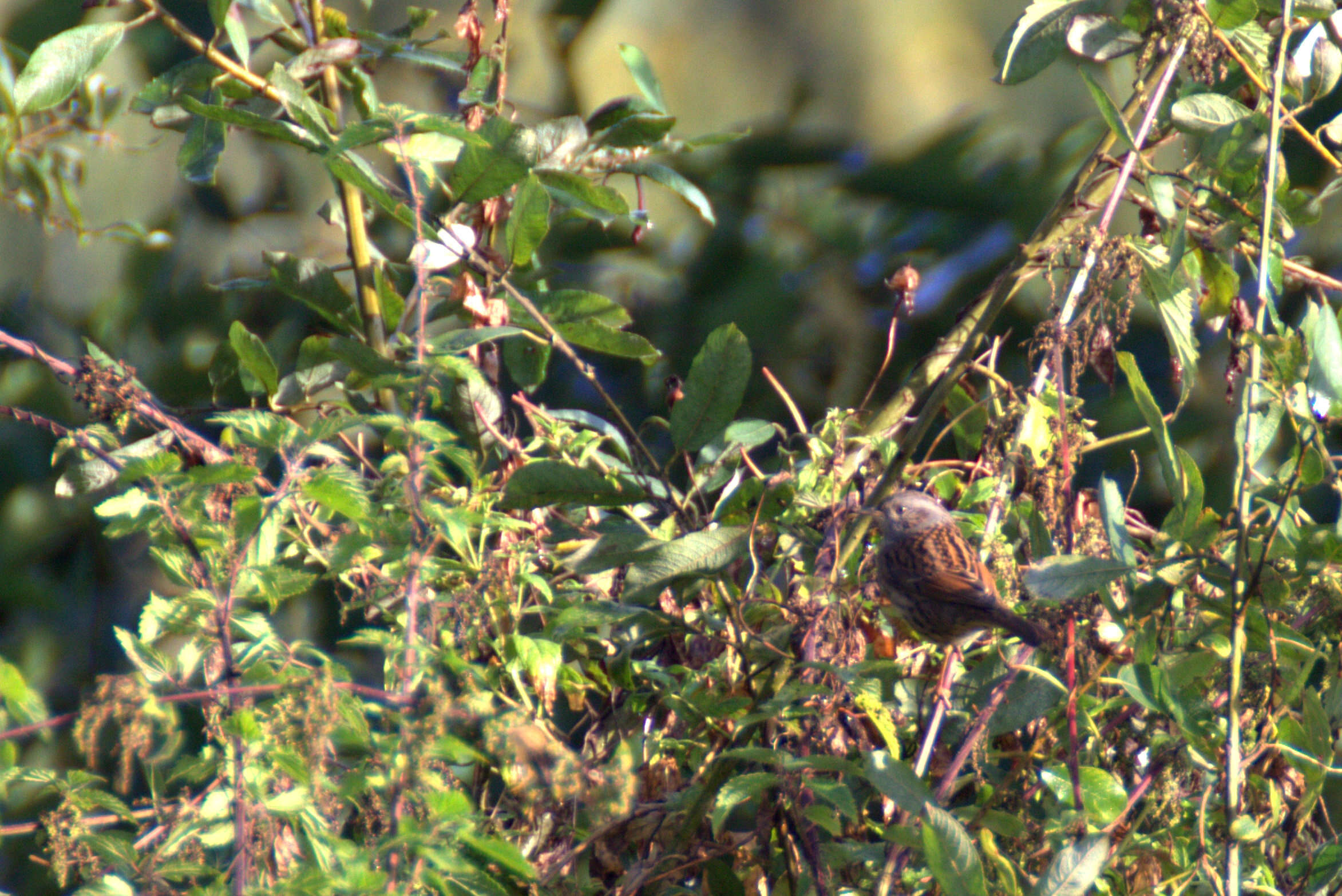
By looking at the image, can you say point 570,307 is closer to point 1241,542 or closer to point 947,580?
point 947,580

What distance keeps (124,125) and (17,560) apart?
86cm

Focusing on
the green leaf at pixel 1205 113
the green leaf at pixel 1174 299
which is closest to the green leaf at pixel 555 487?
the green leaf at pixel 1174 299

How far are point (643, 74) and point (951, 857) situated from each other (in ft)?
4.19

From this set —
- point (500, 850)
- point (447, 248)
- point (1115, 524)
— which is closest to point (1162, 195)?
point (1115, 524)

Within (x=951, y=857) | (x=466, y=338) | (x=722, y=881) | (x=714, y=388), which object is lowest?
(x=722, y=881)

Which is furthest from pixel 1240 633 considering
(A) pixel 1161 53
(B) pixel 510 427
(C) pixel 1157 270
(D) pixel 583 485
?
(B) pixel 510 427

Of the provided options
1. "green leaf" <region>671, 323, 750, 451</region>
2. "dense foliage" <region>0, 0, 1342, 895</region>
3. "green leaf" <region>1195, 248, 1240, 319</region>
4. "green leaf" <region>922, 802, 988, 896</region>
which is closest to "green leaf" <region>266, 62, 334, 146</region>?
"dense foliage" <region>0, 0, 1342, 895</region>

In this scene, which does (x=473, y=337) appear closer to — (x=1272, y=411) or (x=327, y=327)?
(x=327, y=327)

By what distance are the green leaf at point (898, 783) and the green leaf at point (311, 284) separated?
3.57 ft

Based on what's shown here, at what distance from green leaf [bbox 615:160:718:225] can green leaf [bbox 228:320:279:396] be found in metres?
0.60

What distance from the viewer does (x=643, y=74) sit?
5.57 ft

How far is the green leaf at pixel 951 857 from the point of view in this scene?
87 centimetres

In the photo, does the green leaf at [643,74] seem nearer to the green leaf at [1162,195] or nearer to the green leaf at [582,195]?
the green leaf at [582,195]

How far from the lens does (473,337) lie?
1.26 metres
